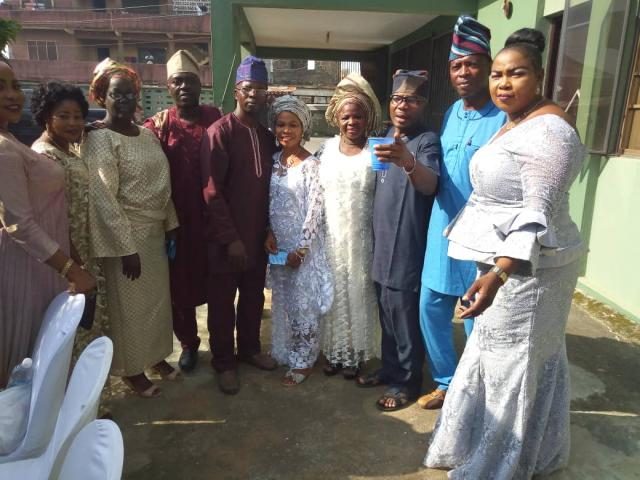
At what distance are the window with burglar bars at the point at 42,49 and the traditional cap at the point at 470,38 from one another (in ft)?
104

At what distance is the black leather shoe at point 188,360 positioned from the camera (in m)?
3.06

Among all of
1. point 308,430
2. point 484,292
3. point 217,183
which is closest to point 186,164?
point 217,183

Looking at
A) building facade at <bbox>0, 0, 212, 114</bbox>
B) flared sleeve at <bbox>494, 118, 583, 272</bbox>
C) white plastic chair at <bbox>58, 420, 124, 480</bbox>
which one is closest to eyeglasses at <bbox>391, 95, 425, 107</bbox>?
flared sleeve at <bbox>494, 118, 583, 272</bbox>

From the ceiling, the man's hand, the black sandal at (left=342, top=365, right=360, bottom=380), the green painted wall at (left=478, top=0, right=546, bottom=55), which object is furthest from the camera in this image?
the ceiling

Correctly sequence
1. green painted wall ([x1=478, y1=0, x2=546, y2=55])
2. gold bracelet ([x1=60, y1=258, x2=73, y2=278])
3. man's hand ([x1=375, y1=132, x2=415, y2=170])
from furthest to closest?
green painted wall ([x1=478, y1=0, x2=546, y2=55]) → man's hand ([x1=375, y1=132, x2=415, y2=170]) → gold bracelet ([x1=60, y1=258, x2=73, y2=278])

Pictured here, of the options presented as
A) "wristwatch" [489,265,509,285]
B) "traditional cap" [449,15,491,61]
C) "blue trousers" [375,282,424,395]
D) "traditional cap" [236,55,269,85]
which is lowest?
"blue trousers" [375,282,424,395]

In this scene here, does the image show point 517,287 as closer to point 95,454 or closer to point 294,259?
point 294,259

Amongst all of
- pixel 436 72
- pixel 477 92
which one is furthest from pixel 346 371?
pixel 436 72

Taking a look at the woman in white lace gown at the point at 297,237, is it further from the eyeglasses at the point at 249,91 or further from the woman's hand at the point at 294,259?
the eyeglasses at the point at 249,91

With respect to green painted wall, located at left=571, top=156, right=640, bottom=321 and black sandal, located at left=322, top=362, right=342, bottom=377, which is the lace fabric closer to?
black sandal, located at left=322, top=362, right=342, bottom=377

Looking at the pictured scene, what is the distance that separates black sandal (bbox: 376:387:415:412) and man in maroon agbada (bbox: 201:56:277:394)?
33.6 inches

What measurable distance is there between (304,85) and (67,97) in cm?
2574

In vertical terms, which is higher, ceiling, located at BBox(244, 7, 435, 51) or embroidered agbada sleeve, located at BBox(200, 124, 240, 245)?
ceiling, located at BBox(244, 7, 435, 51)

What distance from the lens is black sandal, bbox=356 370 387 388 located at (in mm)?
2865
